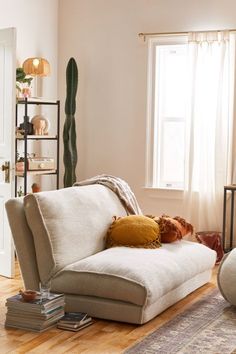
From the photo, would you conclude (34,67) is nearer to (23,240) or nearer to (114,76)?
(114,76)

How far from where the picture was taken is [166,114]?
23.9ft

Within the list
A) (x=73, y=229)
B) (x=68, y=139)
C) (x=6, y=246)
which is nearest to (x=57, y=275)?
(x=73, y=229)

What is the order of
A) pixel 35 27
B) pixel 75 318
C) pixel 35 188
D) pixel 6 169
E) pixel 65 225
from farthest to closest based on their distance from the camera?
pixel 35 27, pixel 35 188, pixel 6 169, pixel 65 225, pixel 75 318

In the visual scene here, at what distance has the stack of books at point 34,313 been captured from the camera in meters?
4.24

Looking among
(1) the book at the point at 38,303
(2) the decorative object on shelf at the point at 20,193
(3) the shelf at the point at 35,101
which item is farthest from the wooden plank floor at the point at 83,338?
(3) the shelf at the point at 35,101

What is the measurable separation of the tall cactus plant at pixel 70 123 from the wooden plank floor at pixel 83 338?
2797 millimetres

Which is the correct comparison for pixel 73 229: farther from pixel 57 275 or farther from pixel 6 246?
pixel 6 246

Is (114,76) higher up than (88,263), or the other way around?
(114,76)

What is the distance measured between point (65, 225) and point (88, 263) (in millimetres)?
336

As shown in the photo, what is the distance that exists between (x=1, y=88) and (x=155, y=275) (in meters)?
2.38

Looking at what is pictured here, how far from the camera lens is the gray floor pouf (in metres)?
4.73

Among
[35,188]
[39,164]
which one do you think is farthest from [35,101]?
[35,188]

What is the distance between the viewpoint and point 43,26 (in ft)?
24.1

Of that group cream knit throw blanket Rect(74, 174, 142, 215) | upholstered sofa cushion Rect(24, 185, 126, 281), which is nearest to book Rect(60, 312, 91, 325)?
upholstered sofa cushion Rect(24, 185, 126, 281)
